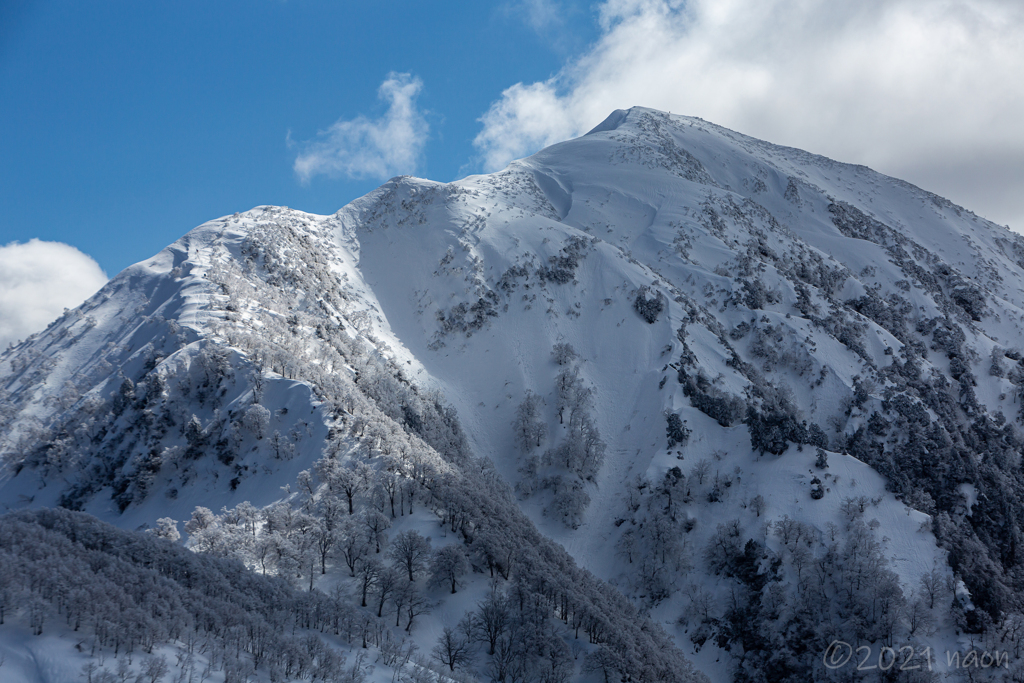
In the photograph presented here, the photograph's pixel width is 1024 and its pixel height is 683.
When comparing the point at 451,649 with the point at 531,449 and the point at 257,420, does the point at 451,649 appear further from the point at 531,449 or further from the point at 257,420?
the point at 531,449

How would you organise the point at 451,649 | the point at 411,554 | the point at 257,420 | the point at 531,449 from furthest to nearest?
the point at 531,449 < the point at 257,420 < the point at 411,554 < the point at 451,649

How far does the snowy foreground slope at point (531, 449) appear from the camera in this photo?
39.2m

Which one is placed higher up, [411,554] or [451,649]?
[411,554]

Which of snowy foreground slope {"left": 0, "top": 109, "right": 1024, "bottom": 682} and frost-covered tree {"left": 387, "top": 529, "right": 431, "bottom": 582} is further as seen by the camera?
frost-covered tree {"left": 387, "top": 529, "right": 431, "bottom": 582}

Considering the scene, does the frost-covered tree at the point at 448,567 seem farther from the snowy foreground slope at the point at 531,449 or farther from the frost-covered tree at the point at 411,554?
the frost-covered tree at the point at 411,554

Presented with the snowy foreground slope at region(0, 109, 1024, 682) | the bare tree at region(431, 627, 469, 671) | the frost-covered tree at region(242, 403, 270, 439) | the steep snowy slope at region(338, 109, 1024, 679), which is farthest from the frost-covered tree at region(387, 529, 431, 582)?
the steep snowy slope at region(338, 109, 1024, 679)

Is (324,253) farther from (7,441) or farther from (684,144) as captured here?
(684,144)

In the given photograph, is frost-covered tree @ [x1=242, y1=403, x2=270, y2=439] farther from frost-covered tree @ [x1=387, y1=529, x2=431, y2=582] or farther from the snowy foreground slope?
frost-covered tree @ [x1=387, y1=529, x2=431, y2=582]

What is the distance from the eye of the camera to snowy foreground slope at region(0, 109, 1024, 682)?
129ft

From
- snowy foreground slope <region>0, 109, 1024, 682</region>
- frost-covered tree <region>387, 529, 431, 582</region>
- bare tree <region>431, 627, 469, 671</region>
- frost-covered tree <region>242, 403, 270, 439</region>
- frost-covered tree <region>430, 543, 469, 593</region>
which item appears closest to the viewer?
bare tree <region>431, 627, 469, 671</region>

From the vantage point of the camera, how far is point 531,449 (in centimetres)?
7688

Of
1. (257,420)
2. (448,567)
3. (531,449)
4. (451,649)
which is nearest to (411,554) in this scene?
(448,567)

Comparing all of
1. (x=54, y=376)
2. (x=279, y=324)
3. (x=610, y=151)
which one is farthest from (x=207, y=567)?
(x=610, y=151)

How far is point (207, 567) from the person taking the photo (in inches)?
1355
